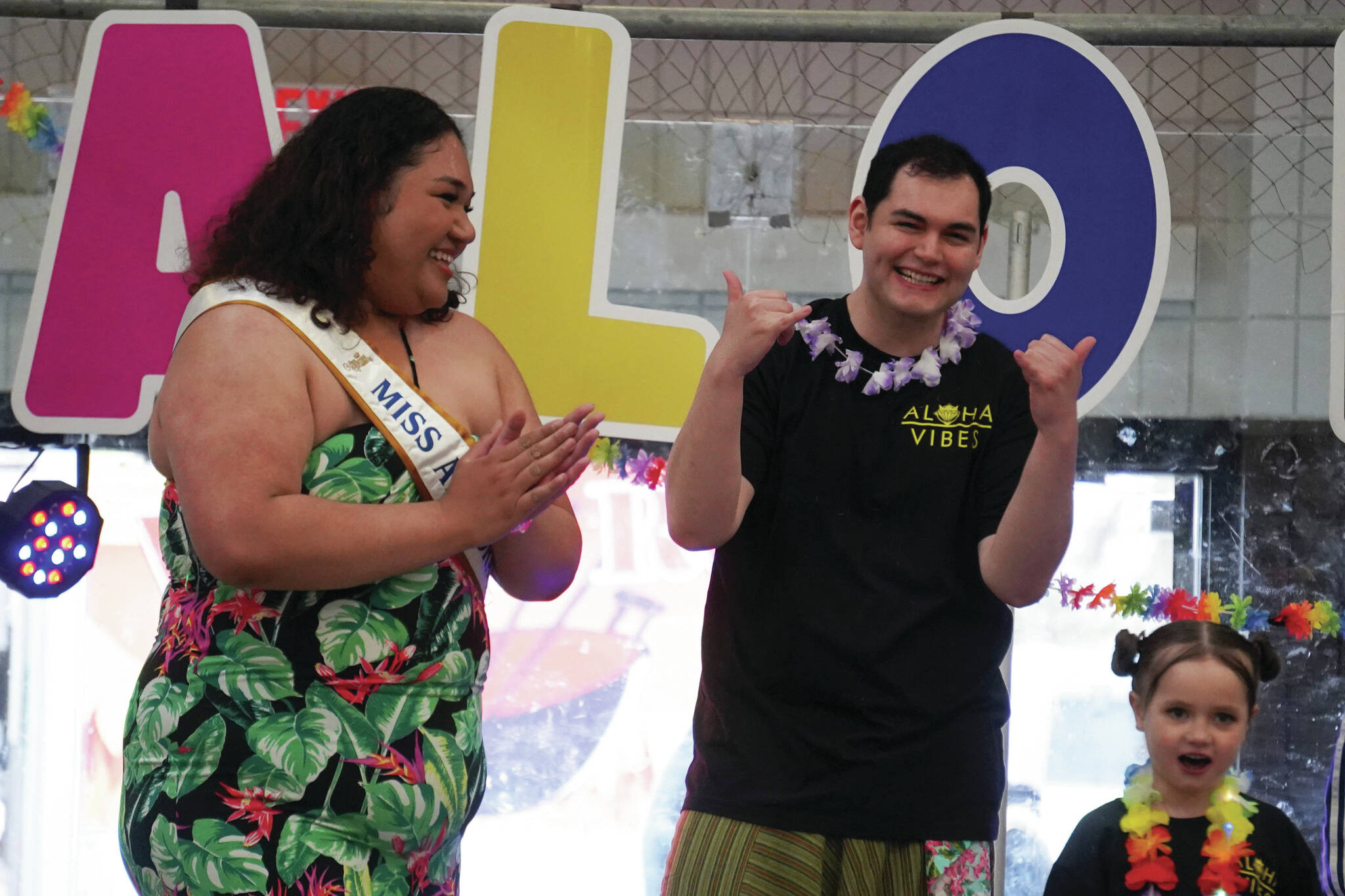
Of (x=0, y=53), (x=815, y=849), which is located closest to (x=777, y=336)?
(x=815, y=849)

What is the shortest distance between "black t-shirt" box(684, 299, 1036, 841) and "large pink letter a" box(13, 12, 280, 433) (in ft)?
5.16

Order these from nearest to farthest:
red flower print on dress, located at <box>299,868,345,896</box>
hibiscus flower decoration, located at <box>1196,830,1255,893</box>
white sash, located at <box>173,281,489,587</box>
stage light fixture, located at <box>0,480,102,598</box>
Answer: red flower print on dress, located at <box>299,868,345,896</box> < white sash, located at <box>173,281,489,587</box> < hibiscus flower decoration, located at <box>1196,830,1255,893</box> < stage light fixture, located at <box>0,480,102,598</box>

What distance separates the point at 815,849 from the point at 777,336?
2.35 ft

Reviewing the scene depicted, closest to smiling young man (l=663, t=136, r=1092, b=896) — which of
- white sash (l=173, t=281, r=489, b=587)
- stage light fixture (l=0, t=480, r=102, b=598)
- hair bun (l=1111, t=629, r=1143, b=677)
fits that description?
white sash (l=173, t=281, r=489, b=587)

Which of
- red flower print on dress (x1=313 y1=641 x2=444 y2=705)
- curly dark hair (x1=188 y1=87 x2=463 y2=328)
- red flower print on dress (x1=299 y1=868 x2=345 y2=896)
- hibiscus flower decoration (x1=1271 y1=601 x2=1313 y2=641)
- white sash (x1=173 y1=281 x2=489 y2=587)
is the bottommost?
red flower print on dress (x1=299 y1=868 x2=345 y2=896)

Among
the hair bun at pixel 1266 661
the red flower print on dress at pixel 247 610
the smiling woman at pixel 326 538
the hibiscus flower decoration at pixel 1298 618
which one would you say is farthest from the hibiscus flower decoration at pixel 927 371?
the hibiscus flower decoration at pixel 1298 618

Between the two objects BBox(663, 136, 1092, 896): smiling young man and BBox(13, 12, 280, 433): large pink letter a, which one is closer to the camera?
BBox(663, 136, 1092, 896): smiling young man

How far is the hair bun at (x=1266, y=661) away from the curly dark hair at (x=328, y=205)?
6.10 feet

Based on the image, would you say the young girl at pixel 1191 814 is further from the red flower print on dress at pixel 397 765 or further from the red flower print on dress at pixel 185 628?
the red flower print on dress at pixel 185 628

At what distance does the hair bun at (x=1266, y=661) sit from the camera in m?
2.56

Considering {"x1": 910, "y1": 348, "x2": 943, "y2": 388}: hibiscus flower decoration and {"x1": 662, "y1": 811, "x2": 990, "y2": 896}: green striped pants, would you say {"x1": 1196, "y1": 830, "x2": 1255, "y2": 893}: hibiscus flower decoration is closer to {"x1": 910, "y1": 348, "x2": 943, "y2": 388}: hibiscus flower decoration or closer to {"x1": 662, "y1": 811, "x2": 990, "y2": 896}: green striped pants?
{"x1": 662, "y1": 811, "x2": 990, "y2": 896}: green striped pants

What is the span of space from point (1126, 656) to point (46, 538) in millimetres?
2225

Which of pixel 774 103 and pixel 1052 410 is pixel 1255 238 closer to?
pixel 774 103

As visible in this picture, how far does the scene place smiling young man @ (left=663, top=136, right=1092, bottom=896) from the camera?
1812mm
